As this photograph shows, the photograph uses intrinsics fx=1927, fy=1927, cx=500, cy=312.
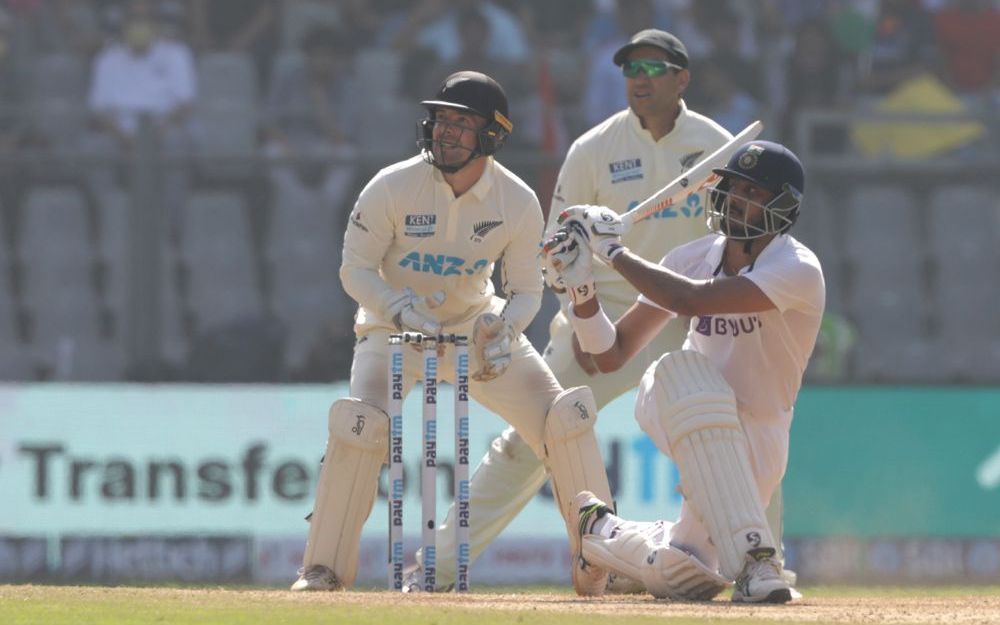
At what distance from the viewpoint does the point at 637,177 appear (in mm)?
7871

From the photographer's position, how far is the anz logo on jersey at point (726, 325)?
622 centimetres

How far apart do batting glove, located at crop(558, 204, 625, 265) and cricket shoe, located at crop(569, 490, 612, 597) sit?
86 cm

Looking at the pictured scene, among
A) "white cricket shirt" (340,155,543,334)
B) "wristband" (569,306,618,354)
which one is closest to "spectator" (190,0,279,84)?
"white cricket shirt" (340,155,543,334)

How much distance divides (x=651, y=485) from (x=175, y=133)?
4241 millimetres

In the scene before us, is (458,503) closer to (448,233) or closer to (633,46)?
(448,233)

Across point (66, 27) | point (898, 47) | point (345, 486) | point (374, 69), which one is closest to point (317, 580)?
point (345, 486)

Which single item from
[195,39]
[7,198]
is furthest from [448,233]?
[195,39]

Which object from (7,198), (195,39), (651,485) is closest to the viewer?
(651,485)

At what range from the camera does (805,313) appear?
620cm

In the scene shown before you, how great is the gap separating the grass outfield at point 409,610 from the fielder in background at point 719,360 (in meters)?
0.16

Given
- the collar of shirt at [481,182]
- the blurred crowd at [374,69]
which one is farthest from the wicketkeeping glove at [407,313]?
the blurred crowd at [374,69]

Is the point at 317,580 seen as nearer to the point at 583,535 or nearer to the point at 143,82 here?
the point at 583,535

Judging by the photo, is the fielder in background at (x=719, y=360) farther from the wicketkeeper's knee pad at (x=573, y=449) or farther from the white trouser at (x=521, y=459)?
the white trouser at (x=521, y=459)

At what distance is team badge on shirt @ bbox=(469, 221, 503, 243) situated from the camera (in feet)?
23.0
